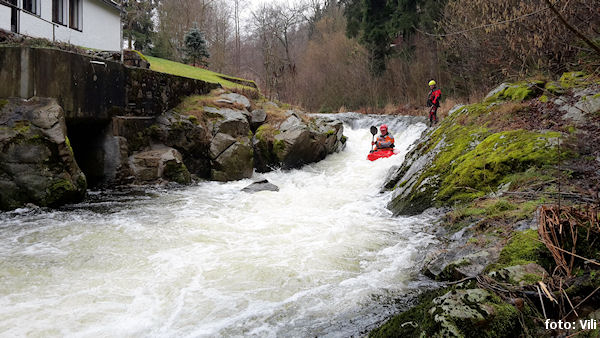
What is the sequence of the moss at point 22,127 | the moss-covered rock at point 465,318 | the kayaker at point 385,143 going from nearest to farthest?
1. the moss-covered rock at point 465,318
2. the moss at point 22,127
3. the kayaker at point 385,143

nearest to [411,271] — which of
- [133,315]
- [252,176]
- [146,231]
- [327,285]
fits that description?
[327,285]

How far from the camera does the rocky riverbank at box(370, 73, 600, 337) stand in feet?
7.88

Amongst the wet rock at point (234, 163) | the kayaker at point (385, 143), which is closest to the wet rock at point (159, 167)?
the wet rock at point (234, 163)

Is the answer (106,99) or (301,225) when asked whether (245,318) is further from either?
(106,99)

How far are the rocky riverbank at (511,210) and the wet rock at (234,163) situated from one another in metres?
4.52

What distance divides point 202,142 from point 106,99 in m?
2.80

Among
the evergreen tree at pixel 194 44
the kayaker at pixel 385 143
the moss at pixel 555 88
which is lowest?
the kayaker at pixel 385 143

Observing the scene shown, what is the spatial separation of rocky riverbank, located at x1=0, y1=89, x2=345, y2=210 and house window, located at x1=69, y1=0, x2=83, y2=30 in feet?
30.1

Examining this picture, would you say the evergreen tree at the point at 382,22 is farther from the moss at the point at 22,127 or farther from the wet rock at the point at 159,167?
the moss at the point at 22,127

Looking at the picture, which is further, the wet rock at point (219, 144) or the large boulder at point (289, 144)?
the large boulder at point (289, 144)

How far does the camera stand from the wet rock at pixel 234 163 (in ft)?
35.8

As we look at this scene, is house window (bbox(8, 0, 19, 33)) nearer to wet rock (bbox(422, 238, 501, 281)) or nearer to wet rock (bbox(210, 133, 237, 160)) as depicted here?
wet rock (bbox(210, 133, 237, 160))

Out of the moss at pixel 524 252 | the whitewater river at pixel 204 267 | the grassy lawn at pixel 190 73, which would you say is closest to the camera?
the moss at pixel 524 252

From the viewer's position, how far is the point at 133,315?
3.50 meters
